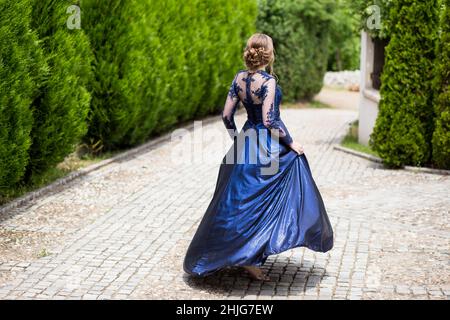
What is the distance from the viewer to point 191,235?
812 centimetres

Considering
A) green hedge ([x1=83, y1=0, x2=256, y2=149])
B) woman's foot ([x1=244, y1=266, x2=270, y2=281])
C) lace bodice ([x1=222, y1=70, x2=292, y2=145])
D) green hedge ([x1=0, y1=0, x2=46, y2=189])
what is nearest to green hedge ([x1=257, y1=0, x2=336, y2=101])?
green hedge ([x1=83, y1=0, x2=256, y2=149])

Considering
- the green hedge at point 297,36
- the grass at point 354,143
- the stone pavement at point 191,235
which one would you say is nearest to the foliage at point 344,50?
the green hedge at point 297,36

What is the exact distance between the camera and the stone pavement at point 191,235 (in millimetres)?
6395

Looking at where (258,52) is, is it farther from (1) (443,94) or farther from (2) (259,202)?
(1) (443,94)

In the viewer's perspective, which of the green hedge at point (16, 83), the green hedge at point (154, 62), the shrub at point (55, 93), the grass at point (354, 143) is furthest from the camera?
the grass at point (354, 143)

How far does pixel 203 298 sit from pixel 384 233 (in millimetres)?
2755

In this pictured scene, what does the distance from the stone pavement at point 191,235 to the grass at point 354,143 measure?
1.03 meters

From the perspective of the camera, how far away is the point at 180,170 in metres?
11.7

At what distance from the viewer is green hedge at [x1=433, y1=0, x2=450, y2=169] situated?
1121cm

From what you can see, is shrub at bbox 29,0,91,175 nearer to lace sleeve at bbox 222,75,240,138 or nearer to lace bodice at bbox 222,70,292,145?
lace sleeve at bbox 222,75,240,138

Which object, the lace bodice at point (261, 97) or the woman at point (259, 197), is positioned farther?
the lace bodice at point (261, 97)

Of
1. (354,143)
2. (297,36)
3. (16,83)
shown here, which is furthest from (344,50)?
(16,83)

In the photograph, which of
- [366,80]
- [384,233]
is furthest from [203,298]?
[366,80]

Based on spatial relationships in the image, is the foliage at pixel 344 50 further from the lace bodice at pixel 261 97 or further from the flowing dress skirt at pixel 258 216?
the flowing dress skirt at pixel 258 216
